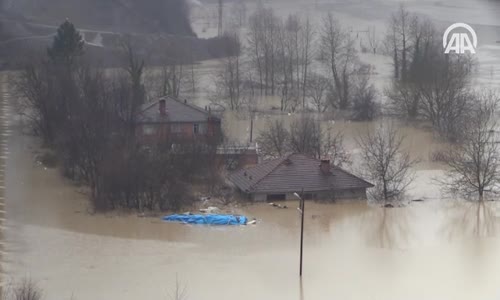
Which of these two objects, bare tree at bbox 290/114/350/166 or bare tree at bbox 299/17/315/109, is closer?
bare tree at bbox 290/114/350/166

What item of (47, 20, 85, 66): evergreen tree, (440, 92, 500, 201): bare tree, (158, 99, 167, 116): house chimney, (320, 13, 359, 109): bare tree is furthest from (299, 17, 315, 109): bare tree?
(440, 92, 500, 201): bare tree

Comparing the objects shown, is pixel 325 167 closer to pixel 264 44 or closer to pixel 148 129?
pixel 148 129

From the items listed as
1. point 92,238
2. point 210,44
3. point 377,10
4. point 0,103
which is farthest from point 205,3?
point 92,238

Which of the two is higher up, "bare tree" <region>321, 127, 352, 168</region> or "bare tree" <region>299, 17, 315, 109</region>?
"bare tree" <region>299, 17, 315, 109</region>

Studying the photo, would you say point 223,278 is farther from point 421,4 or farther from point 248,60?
point 421,4

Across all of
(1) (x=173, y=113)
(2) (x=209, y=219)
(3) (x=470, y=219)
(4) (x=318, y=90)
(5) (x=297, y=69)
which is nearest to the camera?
(2) (x=209, y=219)

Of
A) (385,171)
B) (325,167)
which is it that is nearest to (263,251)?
(325,167)

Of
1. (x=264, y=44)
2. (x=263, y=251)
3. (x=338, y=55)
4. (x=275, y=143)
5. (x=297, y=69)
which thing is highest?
(x=264, y=44)

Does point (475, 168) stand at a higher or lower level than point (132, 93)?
lower

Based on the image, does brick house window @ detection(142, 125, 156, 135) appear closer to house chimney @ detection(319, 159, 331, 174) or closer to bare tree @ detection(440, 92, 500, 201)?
house chimney @ detection(319, 159, 331, 174)
